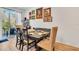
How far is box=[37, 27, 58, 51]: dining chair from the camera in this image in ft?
5.46

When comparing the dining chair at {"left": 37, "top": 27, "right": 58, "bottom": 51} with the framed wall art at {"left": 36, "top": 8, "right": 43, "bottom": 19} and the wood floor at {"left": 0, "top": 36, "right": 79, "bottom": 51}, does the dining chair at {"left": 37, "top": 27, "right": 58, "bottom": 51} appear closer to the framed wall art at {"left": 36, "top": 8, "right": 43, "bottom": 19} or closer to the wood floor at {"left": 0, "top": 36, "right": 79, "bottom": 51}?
the wood floor at {"left": 0, "top": 36, "right": 79, "bottom": 51}

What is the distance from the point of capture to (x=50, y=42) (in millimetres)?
1685

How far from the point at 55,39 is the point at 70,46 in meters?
0.23

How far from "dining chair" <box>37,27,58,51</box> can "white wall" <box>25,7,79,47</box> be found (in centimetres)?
6

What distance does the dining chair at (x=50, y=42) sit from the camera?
1.66m

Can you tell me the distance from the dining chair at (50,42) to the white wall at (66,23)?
61 mm

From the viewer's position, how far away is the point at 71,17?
1.65m

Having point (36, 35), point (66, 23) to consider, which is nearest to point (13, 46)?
point (36, 35)

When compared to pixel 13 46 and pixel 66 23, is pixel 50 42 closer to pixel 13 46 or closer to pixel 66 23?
pixel 66 23
